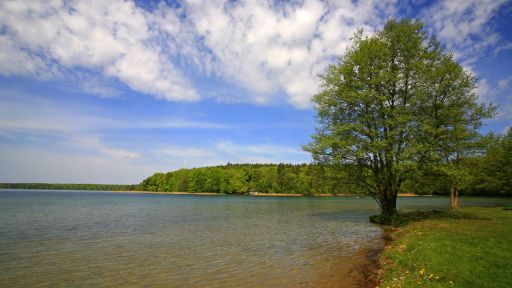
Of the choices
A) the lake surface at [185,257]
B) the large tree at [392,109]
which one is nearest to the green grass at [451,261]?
the lake surface at [185,257]

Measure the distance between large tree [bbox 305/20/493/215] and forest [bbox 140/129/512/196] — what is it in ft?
5.75

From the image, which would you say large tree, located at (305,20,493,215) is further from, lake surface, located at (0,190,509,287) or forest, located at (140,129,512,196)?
lake surface, located at (0,190,509,287)

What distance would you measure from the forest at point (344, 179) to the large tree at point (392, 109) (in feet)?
5.75

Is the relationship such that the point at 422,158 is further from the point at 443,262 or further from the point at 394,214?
the point at 443,262

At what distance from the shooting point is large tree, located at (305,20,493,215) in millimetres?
31016

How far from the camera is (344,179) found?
116ft

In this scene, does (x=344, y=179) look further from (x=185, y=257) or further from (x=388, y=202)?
(x=185, y=257)

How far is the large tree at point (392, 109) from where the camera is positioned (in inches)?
1221

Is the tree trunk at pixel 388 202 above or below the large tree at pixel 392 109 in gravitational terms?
below

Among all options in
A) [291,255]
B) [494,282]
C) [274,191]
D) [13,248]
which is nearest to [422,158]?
[291,255]

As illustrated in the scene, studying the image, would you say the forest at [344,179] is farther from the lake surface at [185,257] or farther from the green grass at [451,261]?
the green grass at [451,261]

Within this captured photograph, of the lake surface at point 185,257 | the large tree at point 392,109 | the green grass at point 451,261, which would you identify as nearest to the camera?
the green grass at point 451,261

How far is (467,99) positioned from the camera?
32844 millimetres

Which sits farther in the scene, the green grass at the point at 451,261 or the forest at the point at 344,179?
the forest at the point at 344,179
